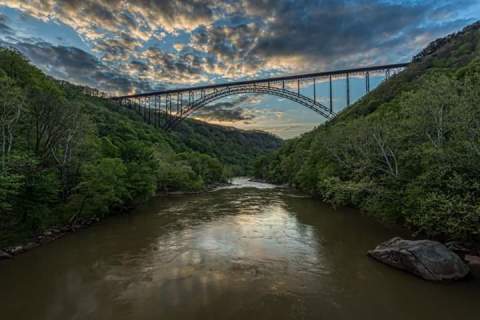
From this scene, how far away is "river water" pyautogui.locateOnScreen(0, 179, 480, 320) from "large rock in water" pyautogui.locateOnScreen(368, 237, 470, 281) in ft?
1.00

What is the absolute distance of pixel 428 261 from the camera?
317 inches

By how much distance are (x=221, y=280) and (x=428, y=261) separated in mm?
6275

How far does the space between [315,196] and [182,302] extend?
2314 cm

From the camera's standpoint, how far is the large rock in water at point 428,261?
780 cm

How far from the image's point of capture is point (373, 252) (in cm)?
988

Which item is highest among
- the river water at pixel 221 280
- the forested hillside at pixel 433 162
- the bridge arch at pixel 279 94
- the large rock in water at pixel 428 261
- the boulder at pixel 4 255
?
the bridge arch at pixel 279 94

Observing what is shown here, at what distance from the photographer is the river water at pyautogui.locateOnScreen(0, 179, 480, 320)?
653 centimetres

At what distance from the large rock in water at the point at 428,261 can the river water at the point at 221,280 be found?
1.00 ft

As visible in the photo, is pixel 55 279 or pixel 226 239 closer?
pixel 55 279

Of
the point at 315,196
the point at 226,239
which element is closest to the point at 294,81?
the point at 315,196

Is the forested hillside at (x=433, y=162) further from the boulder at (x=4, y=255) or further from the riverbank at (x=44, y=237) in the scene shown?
the boulder at (x=4, y=255)

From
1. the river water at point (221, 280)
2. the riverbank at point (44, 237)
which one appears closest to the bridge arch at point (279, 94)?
the river water at point (221, 280)

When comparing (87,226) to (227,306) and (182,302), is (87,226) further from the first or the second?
(227,306)

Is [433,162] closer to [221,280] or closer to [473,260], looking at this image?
[473,260]
